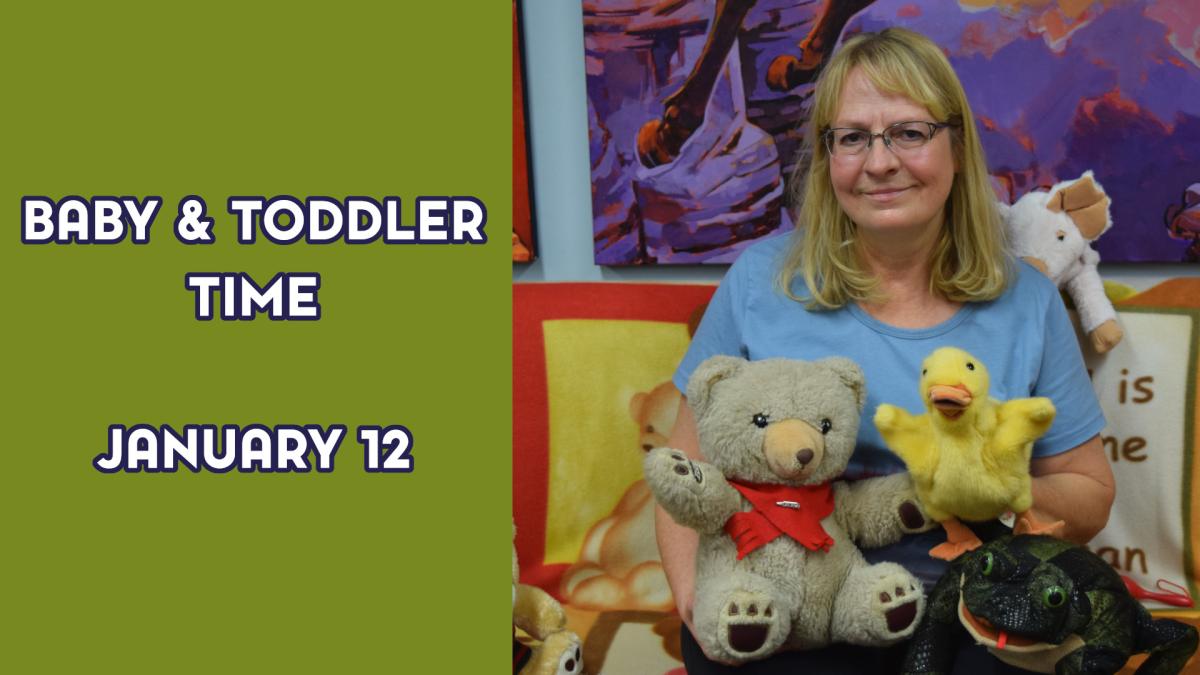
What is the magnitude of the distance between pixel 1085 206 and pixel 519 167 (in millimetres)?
898

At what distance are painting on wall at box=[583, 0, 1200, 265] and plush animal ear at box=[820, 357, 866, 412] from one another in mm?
577

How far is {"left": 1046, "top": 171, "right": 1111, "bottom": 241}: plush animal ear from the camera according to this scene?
1.53 metres

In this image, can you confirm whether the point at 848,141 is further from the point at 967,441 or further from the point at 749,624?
the point at 749,624

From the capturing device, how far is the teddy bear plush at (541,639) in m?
1.38

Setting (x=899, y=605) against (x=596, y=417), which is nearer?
(x=899, y=605)

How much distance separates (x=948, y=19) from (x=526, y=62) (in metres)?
0.69

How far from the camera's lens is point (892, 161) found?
1.20m

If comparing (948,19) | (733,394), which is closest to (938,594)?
(733,394)

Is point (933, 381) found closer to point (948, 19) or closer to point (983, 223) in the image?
point (983, 223)

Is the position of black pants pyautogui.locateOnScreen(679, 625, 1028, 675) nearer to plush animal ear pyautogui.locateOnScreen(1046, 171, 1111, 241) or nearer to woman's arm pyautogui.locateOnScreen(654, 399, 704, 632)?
woman's arm pyautogui.locateOnScreen(654, 399, 704, 632)

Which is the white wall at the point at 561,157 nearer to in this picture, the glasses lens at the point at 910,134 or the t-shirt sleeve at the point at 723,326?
the t-shirt sleeve at the point at 723,326

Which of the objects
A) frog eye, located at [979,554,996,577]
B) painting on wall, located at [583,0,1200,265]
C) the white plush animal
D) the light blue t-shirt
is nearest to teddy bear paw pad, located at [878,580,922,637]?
frog eye, located at [979,554,996,577]

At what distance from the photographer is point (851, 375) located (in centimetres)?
115

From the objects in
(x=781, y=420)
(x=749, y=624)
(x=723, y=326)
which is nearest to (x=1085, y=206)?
(x=723, y=326)
